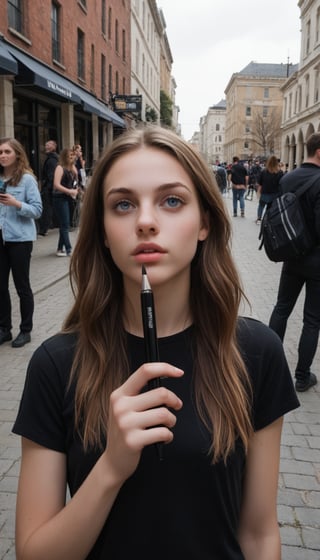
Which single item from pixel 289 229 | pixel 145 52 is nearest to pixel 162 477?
pixel 289 229

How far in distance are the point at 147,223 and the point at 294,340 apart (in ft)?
16.8

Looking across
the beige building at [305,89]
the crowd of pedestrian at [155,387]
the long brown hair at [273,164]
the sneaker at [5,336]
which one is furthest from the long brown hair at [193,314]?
the beige building at [305,89]

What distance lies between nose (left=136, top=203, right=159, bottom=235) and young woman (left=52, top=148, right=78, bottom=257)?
954 centimetres

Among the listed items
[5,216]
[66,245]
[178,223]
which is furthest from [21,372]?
[66,245]

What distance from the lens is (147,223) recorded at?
119 cm

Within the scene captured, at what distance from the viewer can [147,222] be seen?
3.90 ft

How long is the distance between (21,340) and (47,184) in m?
8.40

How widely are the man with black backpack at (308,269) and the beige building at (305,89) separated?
41.0 meters

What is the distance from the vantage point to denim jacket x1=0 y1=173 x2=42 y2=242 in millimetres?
5402

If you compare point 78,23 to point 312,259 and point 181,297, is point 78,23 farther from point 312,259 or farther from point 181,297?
point 181,297

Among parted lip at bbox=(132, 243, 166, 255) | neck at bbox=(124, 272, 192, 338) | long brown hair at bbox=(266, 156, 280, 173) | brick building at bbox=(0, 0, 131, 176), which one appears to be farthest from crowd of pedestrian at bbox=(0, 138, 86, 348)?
long brown hair at bbox=(266, 156, 280, 173)

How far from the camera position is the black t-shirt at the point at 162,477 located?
1228mm

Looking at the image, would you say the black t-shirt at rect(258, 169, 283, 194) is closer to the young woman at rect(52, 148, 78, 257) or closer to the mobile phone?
the young woman at rect(52, 148, 78, 257)

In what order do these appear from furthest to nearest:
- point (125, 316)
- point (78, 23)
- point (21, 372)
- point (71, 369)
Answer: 1. point (78, 23)
2. point (21, 372)
3. point (125, 316)
4. point (71, 369)
